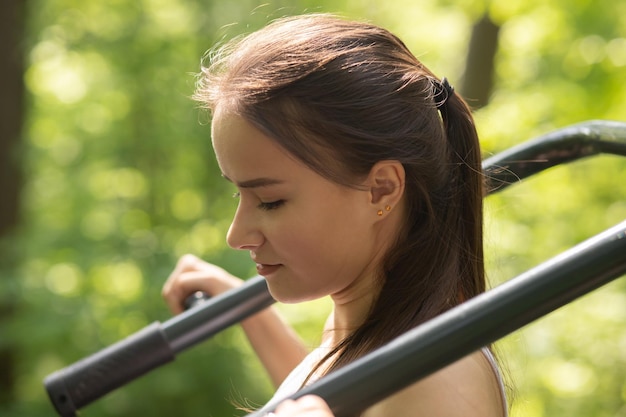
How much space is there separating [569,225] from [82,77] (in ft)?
12.2

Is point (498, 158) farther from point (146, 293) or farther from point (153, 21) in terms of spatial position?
point (153, 21)

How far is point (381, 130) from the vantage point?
1433 mm

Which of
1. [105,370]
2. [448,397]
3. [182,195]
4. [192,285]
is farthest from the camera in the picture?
[182,195]

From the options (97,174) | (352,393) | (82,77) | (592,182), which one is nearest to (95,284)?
(97,174)

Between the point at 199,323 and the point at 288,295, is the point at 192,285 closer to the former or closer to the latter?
the point at 199,323

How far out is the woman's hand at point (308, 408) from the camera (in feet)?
3.33

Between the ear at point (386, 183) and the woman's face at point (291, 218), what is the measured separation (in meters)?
0.01

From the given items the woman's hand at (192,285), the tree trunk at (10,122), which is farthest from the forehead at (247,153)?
the tree trunk at (10,122)

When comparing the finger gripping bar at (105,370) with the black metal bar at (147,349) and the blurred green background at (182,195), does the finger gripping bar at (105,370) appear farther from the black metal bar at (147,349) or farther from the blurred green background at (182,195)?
the blurred green background at (182,195)

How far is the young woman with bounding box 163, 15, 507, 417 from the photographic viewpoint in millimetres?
1379

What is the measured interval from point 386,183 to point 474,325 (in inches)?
18.3

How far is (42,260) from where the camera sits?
5.04m

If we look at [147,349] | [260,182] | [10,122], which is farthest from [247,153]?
[10,122]

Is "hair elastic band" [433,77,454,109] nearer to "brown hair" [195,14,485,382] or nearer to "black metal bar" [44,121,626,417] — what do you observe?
"brown hair" [195,14,485,382]
